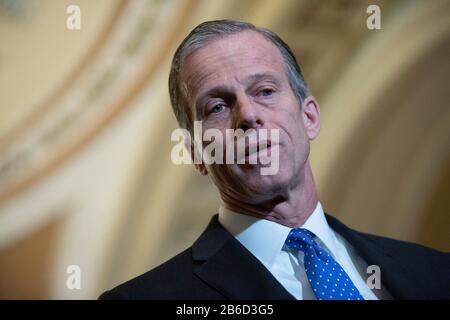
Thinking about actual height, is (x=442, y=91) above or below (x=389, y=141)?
above

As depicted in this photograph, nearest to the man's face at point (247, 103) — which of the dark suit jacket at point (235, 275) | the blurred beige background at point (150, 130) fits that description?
the dark suit jacket at point (235, 275)

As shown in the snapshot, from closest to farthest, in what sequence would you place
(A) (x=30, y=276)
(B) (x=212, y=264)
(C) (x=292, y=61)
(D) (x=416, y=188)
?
(B) (x=212, y=264) → (C) (x=292, y=61) → (A) (x=30, y=276) → (D) (x=416, y=188)

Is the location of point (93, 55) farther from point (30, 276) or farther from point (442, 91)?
point (442, 91)

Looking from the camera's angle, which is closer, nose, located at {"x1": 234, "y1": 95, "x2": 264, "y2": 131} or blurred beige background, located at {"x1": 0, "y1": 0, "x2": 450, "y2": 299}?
nose, located at {"x1": 234, "y1": 95, "x2": 264, "y2": 131}

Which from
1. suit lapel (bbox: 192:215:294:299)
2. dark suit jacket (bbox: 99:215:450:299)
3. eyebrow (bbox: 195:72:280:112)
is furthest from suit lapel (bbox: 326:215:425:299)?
eyebrow (bbox: 195:72:280:112)

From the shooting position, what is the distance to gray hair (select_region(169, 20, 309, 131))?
4.01ft

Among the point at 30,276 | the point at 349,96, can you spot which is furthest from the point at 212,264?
the point at 349,96

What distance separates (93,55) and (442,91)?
0.80 meters

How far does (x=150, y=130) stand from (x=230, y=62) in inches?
13.8

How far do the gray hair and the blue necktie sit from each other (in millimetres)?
268

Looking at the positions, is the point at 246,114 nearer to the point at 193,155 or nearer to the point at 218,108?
the point at 218,108

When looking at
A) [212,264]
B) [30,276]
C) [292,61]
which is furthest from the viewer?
[30,276]

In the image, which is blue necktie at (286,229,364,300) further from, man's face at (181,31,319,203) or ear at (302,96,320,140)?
ear at (302,96,320,140)

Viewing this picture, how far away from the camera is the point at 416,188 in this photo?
1533mm
